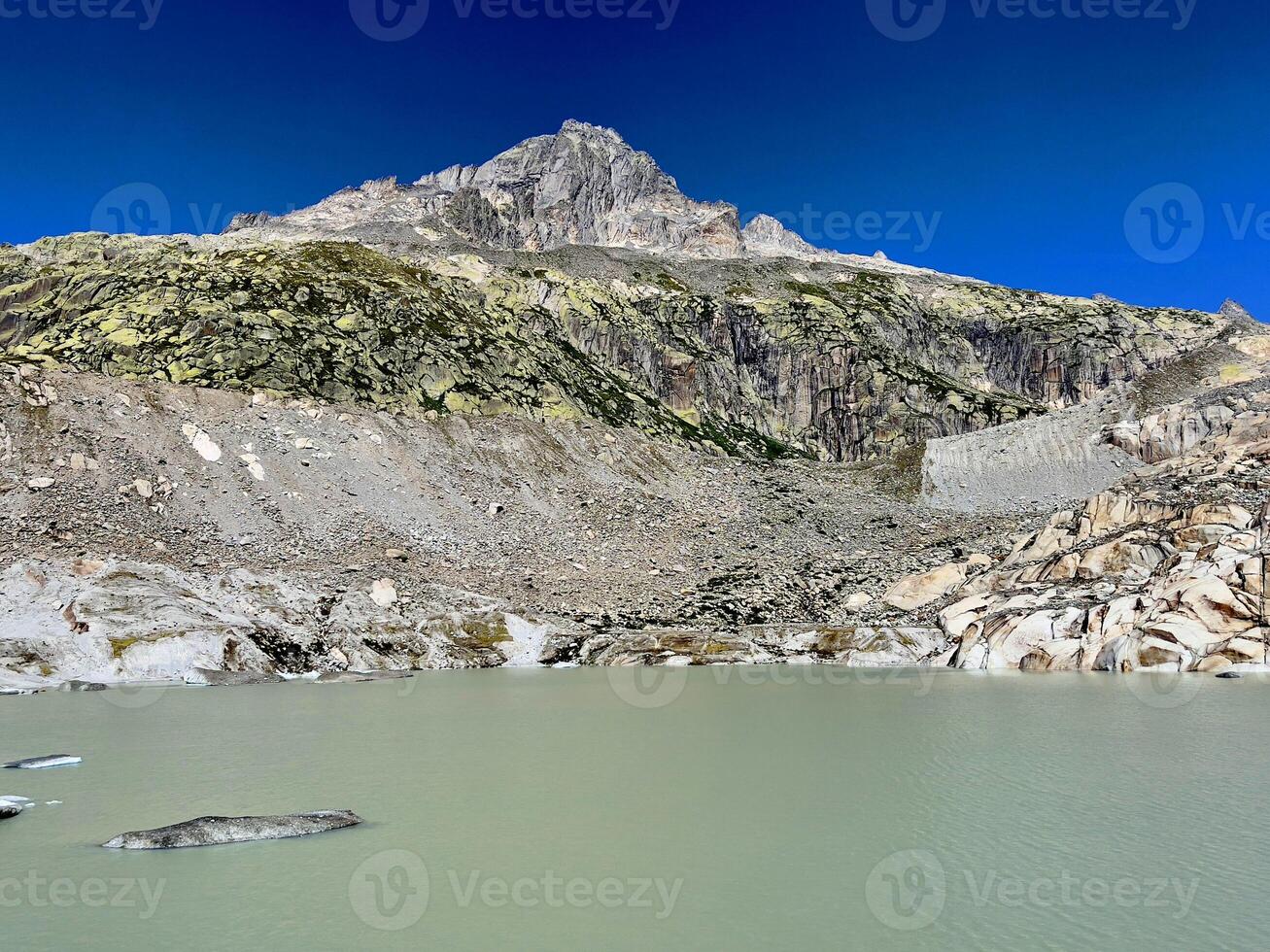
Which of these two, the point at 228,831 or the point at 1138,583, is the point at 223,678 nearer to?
the point at 228,831

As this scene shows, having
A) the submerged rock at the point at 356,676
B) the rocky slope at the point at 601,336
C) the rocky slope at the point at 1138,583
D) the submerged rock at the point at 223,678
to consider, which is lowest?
the submerged rock at the point at 356,676

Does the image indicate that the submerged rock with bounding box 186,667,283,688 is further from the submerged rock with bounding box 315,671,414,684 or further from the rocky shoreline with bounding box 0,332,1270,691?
the submerged rock with bounding box 315,671,414,684

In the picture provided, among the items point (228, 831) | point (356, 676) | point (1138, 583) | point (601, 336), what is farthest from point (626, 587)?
point (601, 336)

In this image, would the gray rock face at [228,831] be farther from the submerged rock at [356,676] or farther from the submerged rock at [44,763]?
the submerged rock at [356,676]

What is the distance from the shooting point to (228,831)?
12.9 meters

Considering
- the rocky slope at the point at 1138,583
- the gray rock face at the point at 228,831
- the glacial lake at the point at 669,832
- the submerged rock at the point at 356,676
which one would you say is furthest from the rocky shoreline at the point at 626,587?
the gray rock face at the point at 228,831

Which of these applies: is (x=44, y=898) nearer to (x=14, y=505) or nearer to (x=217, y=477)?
(x=14, y=505)

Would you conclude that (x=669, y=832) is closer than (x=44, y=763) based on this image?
Yes

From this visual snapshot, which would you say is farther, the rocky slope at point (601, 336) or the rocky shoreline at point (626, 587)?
the rocky slope at point (601, 336)

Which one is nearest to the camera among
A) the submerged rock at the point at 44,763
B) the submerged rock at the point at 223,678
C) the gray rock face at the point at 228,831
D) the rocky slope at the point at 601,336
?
the gray rock face at the point at 228,831

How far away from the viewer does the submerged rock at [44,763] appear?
18.9 metres

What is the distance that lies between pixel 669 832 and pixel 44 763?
15.4 m

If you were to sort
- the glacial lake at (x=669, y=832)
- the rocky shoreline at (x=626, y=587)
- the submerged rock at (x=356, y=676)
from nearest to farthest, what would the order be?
the glacial lake at (x=669, y=832) < the rocky shoreline at (x=626, y=587) < the submerged rock at (x=356, y=676)

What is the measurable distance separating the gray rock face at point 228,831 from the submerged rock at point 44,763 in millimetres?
7942
